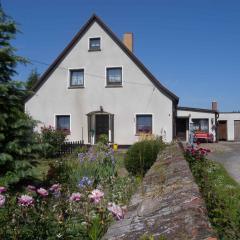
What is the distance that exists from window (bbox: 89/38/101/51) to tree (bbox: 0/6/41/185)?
19331 millimetres

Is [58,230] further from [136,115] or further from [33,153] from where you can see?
[136,115]


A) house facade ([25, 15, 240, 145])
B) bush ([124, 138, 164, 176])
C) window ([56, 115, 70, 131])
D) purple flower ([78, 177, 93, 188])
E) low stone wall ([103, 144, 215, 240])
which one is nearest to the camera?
low stone wall ([103, 144, 215, 240])

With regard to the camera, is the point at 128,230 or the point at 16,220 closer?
the point at 128,230

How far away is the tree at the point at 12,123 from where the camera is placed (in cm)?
950

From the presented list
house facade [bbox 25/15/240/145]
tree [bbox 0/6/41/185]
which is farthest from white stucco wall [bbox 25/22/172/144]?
tree [bbox 0/6/41/185]

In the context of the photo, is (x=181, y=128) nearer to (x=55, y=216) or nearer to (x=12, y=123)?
(x=12, y=123)

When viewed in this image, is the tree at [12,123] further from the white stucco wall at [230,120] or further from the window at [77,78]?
the white stucco wall at [230,120]

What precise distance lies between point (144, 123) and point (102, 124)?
2.81 m

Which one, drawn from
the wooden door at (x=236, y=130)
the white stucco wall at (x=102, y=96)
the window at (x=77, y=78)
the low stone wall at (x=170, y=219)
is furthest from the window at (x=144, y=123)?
the low stone wall at (x=170, y=219)

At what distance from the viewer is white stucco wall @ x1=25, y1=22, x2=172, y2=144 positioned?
95.2 feet

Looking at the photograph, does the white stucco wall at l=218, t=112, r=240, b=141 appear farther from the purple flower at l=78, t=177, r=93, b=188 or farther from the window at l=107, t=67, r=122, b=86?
the purple flower at l=78, t=177, r=93, b=188

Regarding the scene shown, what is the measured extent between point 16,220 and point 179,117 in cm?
3538

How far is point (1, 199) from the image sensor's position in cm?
379

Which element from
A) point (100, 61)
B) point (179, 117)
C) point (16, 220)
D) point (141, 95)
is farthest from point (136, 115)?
point (16, 220)
